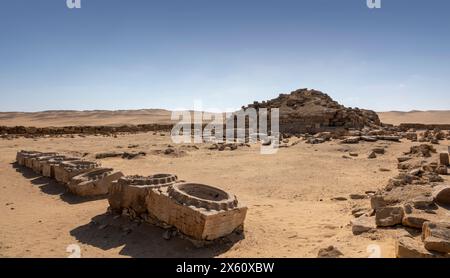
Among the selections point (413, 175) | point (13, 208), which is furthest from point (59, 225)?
point (413, 175)

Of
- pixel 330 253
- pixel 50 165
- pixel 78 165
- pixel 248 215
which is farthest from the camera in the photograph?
pixel 50 165

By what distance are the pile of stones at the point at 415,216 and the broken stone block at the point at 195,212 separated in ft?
6.73

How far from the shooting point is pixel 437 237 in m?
4.45

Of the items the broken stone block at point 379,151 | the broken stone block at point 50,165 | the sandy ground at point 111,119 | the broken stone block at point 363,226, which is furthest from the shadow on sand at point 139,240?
the sandy ground at point 111,119

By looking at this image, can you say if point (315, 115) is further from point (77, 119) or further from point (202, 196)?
point (77, 119)

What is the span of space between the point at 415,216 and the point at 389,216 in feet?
1.25

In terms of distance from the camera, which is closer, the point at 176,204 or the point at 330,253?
the point at 330,253

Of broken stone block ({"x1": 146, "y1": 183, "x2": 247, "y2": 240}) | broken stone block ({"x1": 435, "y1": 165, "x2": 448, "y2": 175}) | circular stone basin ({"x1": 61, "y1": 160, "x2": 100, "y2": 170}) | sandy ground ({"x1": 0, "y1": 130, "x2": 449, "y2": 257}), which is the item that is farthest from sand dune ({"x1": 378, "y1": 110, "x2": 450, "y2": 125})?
broken stone block ({"x1": 146, "y1": 183, "x2": 247, "y2": 240})

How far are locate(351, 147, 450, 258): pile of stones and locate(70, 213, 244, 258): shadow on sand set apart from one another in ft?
7.68

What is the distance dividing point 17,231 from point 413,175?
8.89 metres

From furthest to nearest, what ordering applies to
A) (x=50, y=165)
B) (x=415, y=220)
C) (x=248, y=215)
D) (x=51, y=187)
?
(x=50, y=165)
(x=51, y=187)
(x=248, y=215)
(x=415, y=220)

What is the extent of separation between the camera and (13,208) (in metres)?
8.65

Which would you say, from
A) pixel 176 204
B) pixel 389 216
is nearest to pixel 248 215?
pixel 176 204
